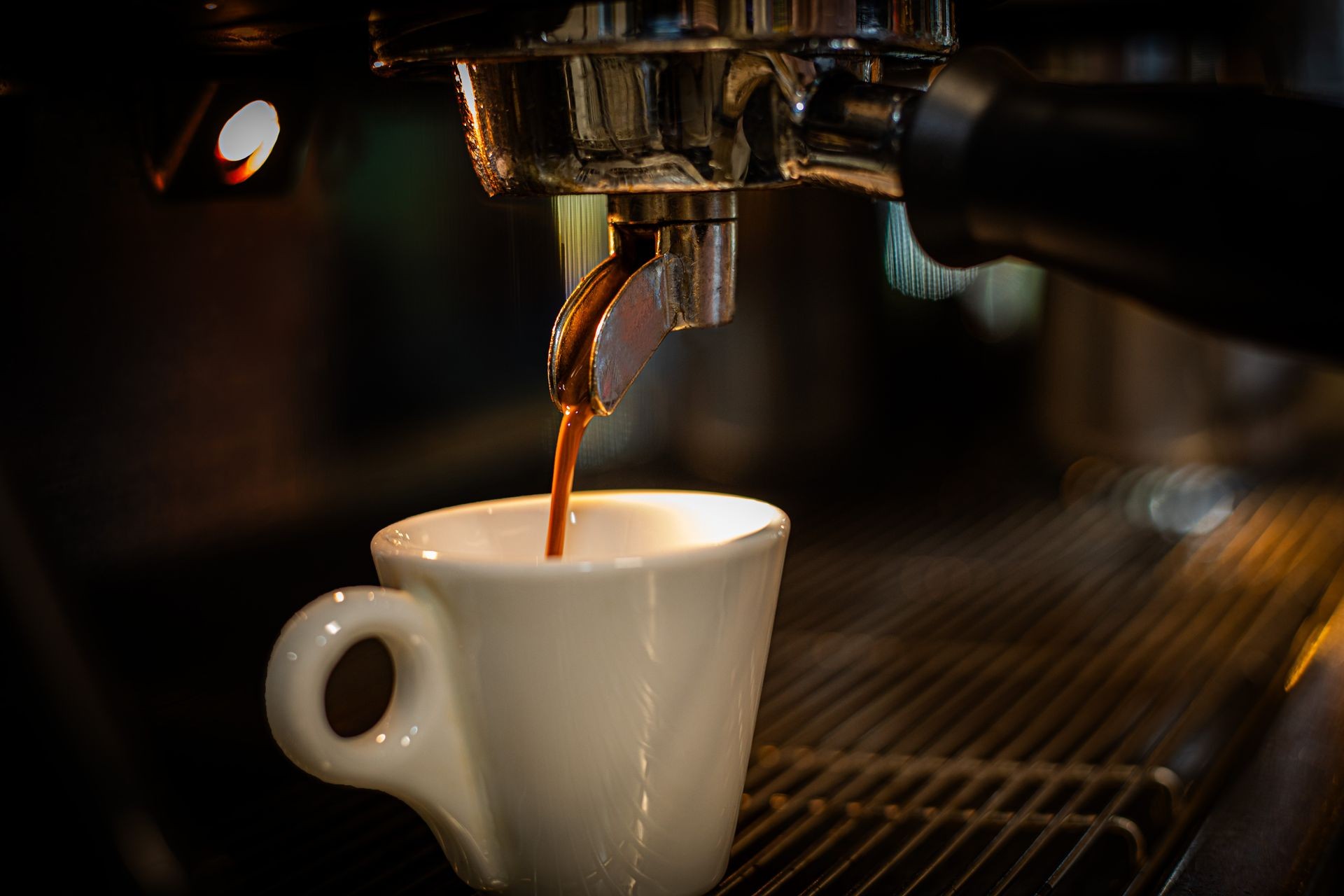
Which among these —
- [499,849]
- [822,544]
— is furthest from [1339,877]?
[822,544]

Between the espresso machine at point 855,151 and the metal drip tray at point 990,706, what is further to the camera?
the metal drip tray at point 990,706

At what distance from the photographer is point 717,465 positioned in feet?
1.86

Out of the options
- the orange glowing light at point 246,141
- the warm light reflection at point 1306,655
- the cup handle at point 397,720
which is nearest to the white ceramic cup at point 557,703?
the cup handle at point 397,720

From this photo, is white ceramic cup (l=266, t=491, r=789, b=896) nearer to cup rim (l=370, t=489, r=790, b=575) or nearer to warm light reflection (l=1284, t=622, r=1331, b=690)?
cup rim (l=370, t=489, r=790, b=575)

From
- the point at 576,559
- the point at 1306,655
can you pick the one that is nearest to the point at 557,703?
the point at 576,559

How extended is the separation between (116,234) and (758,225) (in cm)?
32

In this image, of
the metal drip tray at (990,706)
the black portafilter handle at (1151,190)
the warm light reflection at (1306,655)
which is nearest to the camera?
the black portafilter handle at (1151,190)

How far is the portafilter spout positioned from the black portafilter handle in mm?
75

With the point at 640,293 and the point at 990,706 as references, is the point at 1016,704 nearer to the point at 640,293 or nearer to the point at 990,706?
the point at 990,706

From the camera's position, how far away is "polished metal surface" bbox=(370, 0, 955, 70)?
9.3 inches

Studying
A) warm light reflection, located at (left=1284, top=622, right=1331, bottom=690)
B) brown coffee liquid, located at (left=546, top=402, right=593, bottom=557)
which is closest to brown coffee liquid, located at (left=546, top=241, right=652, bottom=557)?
brown coffee liquid, located at (left=546, top=402, right=593, bottom=557)

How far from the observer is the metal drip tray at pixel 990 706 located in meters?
0.30

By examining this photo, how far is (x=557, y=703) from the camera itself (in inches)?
10.3

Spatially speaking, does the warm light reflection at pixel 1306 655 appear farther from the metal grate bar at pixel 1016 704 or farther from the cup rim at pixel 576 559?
the cup rim at pixel 576 559
